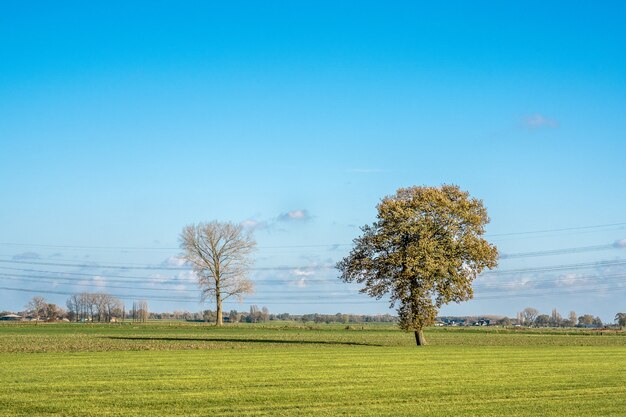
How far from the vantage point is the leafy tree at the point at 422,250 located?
62.3 metres

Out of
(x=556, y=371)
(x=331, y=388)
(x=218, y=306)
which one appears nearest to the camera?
(x=331, y=388)

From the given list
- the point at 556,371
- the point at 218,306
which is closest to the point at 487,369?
the point at 556,371

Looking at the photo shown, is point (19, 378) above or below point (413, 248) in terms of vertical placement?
below

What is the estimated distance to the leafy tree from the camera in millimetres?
62281

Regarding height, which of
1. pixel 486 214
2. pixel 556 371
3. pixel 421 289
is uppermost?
pixel 486 214

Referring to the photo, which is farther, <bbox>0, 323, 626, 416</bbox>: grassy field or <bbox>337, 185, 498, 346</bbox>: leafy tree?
<bbox>337, 185, 498, 346</bbox>: leafy tree

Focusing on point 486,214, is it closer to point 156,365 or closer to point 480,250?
point 480,250

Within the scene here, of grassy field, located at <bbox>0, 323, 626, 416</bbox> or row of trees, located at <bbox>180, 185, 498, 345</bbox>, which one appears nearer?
grassy field, located at <bbox>0, 323, 626, 416</bbox>

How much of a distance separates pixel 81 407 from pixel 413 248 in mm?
43206

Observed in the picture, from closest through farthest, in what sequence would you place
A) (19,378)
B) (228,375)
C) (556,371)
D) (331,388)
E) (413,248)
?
(331,388) → (19,378) → (228,375) → (556,371) → (413,248)

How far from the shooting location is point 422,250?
61.7 metres

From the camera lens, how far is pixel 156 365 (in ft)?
122

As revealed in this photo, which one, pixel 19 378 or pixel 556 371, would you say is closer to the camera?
pixel 19 378

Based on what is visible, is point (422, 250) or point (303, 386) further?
point (422, 250)
